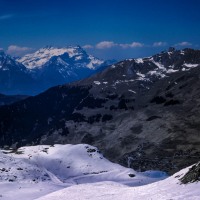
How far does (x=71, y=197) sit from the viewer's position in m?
34.9

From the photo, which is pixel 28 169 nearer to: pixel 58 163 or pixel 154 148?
pixel 58 163

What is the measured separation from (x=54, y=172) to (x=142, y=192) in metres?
40.4

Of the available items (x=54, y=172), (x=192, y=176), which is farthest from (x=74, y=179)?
(x=192, y=176)

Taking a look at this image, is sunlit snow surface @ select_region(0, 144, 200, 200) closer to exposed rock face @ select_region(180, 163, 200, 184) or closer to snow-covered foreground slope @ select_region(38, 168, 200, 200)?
snow-covered foreground slope @ select_region(38, 168, 200, 200)

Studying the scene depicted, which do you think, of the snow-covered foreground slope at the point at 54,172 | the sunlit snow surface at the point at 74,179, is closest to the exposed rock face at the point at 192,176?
the sunlit snow surface at the point at 74,179

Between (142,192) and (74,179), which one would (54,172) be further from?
(142,192)

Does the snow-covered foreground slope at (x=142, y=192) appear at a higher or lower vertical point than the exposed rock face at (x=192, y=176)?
lower

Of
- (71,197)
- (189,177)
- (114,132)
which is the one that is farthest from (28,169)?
(114,132)

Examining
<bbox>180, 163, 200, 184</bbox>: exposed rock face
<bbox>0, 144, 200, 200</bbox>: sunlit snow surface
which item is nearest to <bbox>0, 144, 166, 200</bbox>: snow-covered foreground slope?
<bbox>0, 144, 200, 200</bbox>: sunlit snow surface

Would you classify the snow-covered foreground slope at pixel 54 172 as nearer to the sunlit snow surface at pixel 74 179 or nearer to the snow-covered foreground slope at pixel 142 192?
the sunlit snow surface at pixel 74 179

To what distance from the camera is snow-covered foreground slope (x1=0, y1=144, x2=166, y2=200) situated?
49.1 m

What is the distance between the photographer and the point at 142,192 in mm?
31953

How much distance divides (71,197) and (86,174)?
112 ft

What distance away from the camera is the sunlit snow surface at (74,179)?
31.9m
